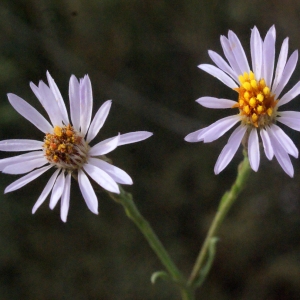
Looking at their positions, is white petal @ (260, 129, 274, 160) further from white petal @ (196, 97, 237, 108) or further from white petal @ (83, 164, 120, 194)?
white petal @ (83, 164, 120, 194)

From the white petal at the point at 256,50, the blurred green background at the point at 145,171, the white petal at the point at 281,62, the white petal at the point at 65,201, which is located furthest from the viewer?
the blurred green background at the point at 145,171

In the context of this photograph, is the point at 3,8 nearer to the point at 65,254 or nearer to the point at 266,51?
the point at 65,254

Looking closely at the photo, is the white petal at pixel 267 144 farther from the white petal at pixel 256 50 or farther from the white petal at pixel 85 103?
the white petal at pixel 85 103

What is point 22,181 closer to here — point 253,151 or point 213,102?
point 213,102

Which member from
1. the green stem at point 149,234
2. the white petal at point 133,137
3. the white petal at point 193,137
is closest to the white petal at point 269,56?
the white petal at point 193,137

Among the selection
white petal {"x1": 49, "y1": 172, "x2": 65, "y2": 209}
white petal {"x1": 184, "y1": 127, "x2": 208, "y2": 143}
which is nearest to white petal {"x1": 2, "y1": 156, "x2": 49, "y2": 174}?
white petal {"x1": 49, "y1": 172, "x2": 65, "y2": 209}

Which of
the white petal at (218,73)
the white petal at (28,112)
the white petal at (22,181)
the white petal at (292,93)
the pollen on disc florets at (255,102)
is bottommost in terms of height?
the white petal at (292,93)

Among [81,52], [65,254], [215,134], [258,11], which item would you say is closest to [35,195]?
[65,254]
